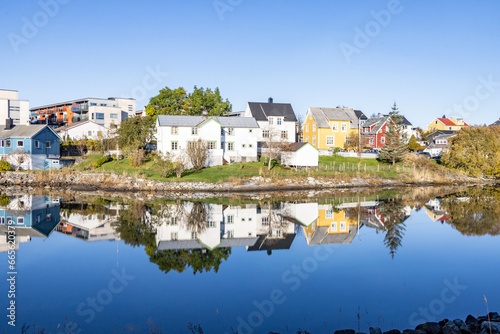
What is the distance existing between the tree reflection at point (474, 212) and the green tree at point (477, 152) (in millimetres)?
12200

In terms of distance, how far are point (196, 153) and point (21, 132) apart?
20779 millimetres

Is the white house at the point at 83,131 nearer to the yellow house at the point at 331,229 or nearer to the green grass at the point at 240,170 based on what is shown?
the green grass at the point at 240,170

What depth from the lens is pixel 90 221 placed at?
2188 cm

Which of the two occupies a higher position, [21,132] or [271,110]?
[271,110]

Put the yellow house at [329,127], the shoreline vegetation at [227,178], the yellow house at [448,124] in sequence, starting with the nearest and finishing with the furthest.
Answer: the shoreline vegetation at [227,178] < the yellow house at [329,127] < the yellow house at [448,124]

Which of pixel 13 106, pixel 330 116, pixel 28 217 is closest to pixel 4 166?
pixel 28 217

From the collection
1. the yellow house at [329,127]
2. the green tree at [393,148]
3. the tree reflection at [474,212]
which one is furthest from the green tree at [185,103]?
the tree reflection at [474,212]

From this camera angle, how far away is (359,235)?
1959cm

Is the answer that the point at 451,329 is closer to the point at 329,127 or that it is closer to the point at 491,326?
the point at 491,326

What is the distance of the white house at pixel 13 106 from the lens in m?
70.4

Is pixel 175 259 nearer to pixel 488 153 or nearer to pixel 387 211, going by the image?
pixel 387 211

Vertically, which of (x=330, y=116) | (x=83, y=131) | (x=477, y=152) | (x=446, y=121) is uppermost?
(x=446, y=121)

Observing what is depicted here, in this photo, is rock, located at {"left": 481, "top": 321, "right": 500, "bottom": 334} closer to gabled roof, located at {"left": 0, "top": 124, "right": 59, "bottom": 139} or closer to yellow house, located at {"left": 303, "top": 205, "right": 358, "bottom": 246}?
yellow house, located at {"left": 303, "top": 205, "right": 358, "bottom": 246}

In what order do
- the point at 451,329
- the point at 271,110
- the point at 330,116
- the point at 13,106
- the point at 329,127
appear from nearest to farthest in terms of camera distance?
the point at 451,329, the point at 271,110, the point at 329,127, the point at 330,116, the point at 13,106
